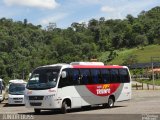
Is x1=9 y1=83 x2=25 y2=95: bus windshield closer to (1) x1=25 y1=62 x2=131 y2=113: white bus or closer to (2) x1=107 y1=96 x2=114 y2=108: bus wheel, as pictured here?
(1) x1=25 y1=62 x2=131 y2=113: white bus

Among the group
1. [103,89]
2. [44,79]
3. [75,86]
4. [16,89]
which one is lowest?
[16,89]

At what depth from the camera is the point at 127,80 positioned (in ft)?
101

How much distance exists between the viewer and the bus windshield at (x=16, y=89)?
3569 cm

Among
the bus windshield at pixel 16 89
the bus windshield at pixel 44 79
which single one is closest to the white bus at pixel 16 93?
the bus windshield at pixel 16 89

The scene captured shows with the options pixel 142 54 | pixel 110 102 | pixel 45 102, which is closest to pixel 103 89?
pixel 110 102

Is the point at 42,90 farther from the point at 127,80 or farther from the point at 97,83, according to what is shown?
the point at 127,80

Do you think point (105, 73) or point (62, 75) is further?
point (105, 73)

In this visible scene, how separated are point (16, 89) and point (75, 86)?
39.3 feet

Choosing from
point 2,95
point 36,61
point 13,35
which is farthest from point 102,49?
point 2,95

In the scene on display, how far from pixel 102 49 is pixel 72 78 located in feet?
570

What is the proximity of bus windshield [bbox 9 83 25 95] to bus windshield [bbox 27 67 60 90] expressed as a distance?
1152 cm

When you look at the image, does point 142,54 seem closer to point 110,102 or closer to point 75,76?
point 110,102

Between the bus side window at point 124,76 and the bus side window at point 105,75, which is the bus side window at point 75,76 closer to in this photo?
the bus side window at point 105,75

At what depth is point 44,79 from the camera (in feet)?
79.0
